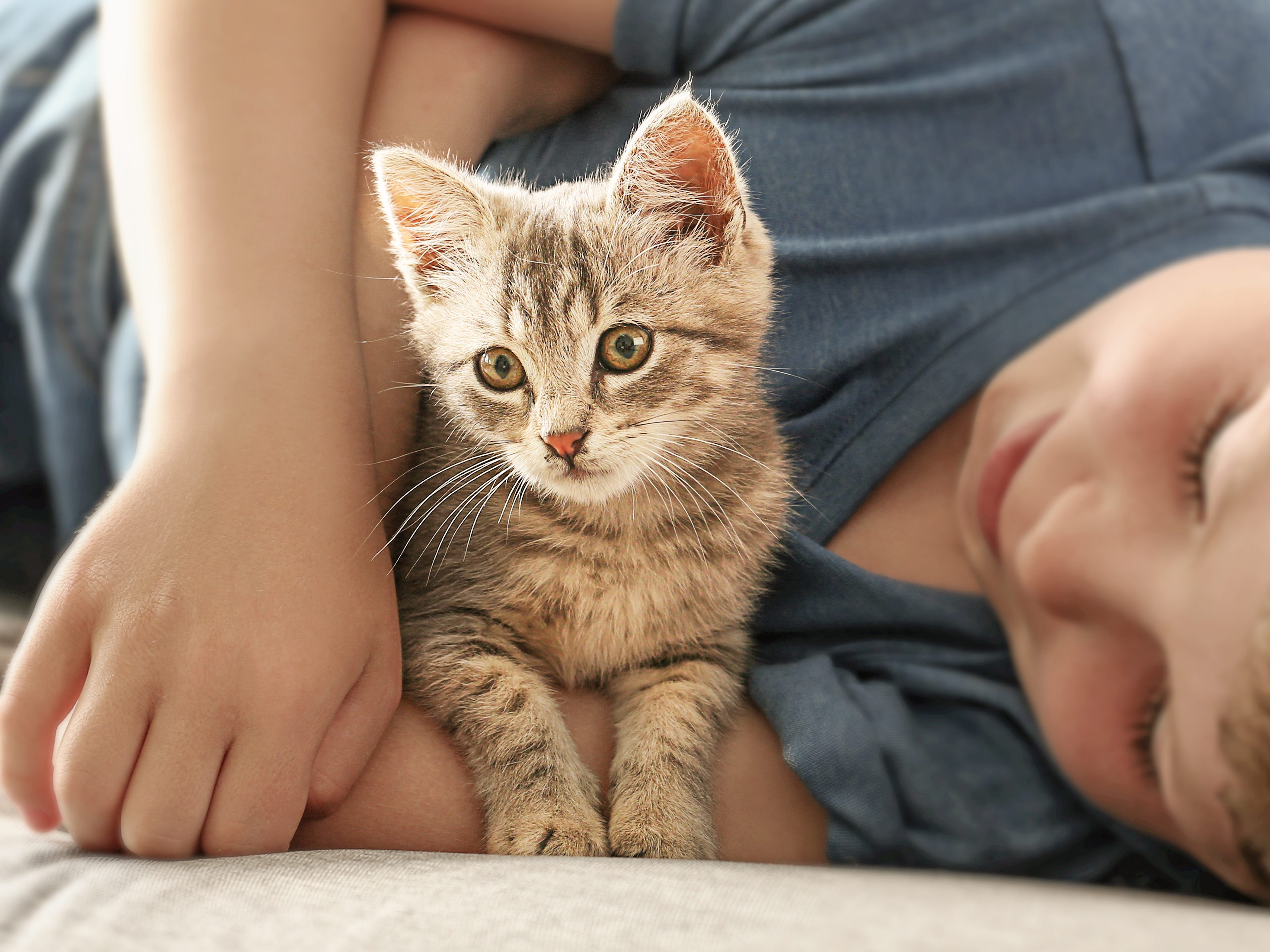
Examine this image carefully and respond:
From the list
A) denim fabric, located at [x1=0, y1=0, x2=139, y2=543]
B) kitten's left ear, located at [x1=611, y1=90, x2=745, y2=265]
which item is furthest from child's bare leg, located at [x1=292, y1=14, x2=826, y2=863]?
denim fabric, located at [x1=0, y1=0, x2=139, y2=543]

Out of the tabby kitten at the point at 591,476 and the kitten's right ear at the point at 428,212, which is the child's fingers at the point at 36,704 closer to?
the tabby kitten at the point at 591,476

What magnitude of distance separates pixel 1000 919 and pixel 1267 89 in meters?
0.72

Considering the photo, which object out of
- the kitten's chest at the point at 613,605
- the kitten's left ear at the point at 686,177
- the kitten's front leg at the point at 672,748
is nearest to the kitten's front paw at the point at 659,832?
the kitten's front leg at the point at 672,748

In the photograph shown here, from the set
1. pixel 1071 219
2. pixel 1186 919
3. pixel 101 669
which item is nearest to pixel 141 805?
pixel 101 669

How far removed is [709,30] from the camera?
2.06 ft

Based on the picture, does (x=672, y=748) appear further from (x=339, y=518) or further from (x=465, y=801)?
(x=339, y=518)

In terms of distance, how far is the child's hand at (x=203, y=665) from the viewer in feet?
1.52

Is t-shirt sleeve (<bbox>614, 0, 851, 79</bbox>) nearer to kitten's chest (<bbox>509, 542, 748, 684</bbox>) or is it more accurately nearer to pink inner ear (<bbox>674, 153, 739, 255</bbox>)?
pink inner ear (<bbox>674, 153, 739, 255</bbox>)

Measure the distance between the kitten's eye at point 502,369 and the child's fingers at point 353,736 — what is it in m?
0.20

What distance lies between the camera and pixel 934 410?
2.11ft

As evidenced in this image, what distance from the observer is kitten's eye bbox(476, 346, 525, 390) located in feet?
1.95

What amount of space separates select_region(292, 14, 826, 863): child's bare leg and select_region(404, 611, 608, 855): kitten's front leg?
2 cm

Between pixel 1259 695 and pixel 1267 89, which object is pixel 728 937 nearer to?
pixel 1259 695

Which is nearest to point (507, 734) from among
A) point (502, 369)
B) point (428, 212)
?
point (502, 369)
